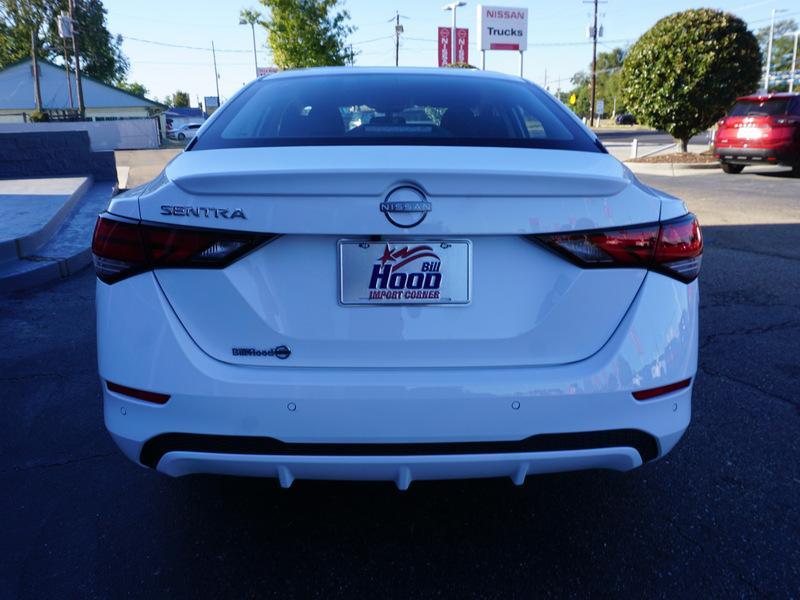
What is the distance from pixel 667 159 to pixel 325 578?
65.3 ft

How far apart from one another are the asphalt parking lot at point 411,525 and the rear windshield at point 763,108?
46.1 ft

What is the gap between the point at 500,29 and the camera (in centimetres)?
4125

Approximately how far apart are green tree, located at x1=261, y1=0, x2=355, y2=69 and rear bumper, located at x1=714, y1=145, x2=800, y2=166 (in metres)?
25.1

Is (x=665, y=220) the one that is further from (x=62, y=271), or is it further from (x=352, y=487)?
(x=62, y=271)

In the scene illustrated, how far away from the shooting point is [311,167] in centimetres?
185

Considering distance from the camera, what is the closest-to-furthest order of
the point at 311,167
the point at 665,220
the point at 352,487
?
the point at 311,167, the point at 665,220, the point at 352,487

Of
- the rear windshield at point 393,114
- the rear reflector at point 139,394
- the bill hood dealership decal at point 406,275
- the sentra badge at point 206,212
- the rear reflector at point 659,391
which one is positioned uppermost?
the rear windshield at point 393,114

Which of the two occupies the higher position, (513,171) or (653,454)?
(513,171)

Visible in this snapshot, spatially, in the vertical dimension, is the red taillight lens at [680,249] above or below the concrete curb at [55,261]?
above

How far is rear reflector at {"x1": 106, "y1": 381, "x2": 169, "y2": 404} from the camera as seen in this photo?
6.37 ft

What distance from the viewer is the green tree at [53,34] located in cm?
6500

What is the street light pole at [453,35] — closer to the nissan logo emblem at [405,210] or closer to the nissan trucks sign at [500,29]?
the nissan trucks sign at [500,29]

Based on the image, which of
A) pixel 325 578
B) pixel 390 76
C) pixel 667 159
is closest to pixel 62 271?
pixel 390 76

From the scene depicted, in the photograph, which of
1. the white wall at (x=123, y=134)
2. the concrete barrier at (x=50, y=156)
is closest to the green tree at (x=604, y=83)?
the white wall at (x=123, y=134)
